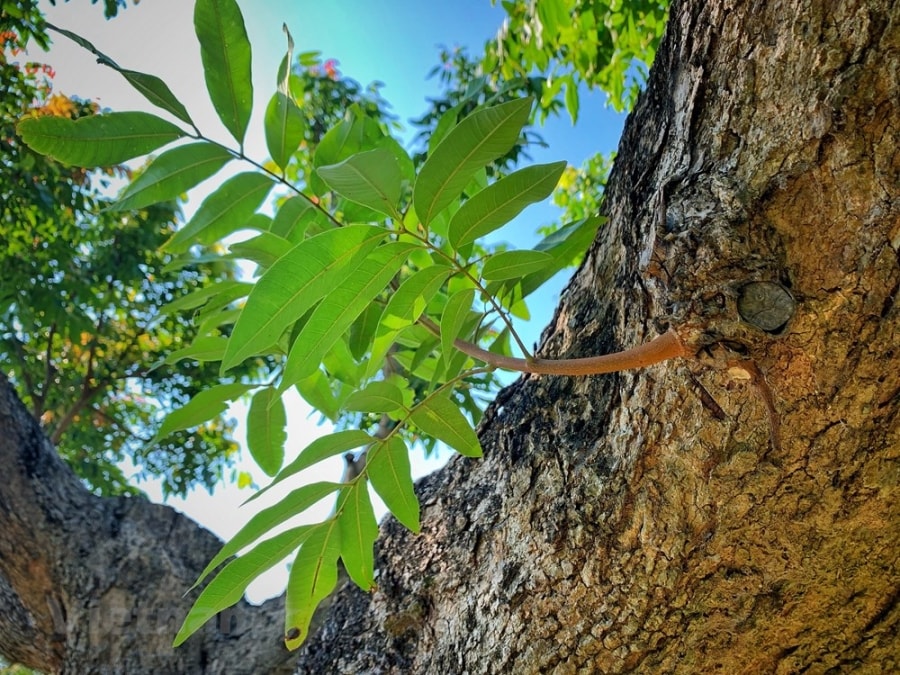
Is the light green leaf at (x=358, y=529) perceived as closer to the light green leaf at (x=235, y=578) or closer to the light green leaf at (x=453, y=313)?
the light green leaf at (x=235, y=578)

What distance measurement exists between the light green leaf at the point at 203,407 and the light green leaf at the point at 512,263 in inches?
17.3

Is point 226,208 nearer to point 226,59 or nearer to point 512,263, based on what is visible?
point 226,59

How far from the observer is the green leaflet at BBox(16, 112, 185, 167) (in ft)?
2.23

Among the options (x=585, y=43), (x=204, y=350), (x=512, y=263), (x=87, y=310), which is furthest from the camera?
(x=87, y=310)

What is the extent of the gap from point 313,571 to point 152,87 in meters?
0.60

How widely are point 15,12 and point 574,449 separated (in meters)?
2.18

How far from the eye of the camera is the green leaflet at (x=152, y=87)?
65cm

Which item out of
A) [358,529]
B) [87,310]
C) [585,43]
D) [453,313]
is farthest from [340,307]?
[87,310]

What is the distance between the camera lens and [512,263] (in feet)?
2.26

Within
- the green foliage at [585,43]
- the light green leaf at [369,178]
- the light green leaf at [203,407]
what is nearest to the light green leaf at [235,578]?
the light green leaf at [203,407]

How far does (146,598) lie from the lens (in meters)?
1.48

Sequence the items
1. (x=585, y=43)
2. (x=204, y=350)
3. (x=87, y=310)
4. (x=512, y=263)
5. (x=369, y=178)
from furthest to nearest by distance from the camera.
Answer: (x=87, y=310) → (x=585, y=43) → (x=204, y=350) → (x=512, y=263) → (x=369, y=178)

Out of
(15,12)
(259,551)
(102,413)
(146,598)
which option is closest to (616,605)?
(259,551)

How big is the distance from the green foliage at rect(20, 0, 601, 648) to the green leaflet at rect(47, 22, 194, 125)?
0.02 metres
